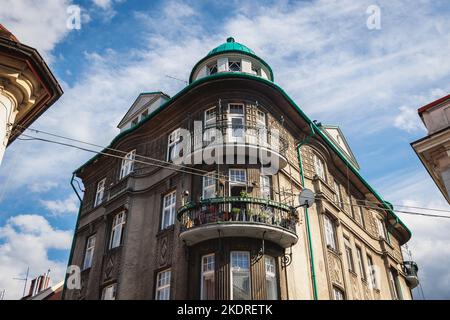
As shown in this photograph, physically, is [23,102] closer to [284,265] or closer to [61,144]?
[61,144]

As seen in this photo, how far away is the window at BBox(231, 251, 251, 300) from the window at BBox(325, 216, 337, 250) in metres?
5.90

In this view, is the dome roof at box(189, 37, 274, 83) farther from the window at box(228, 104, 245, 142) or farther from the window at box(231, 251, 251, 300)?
the window at box(231, 251, 251, 300)

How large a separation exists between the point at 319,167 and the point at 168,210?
849 centimetres

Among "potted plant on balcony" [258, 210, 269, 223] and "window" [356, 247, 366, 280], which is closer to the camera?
"potted plant on balcony" [258, 210, 269, 223]

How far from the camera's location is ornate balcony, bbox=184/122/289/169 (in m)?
15.7

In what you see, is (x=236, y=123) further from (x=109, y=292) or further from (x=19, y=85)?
(x=109, y=292)

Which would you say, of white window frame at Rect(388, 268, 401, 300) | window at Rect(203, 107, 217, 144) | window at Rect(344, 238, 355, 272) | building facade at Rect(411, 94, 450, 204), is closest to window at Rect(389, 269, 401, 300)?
white window frame at Rect(388, 268, 401, 300)

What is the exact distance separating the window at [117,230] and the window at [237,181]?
6.30 meters

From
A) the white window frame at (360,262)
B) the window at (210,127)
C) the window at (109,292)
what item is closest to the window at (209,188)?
the window at (210,127)

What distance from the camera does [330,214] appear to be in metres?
19.5

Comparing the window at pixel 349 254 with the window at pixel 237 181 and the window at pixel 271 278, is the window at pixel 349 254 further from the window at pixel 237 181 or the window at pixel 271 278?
the window at pixel 237 181

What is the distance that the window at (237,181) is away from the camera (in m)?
15.4

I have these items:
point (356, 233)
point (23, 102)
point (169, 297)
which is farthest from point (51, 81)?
point (356, 233)
